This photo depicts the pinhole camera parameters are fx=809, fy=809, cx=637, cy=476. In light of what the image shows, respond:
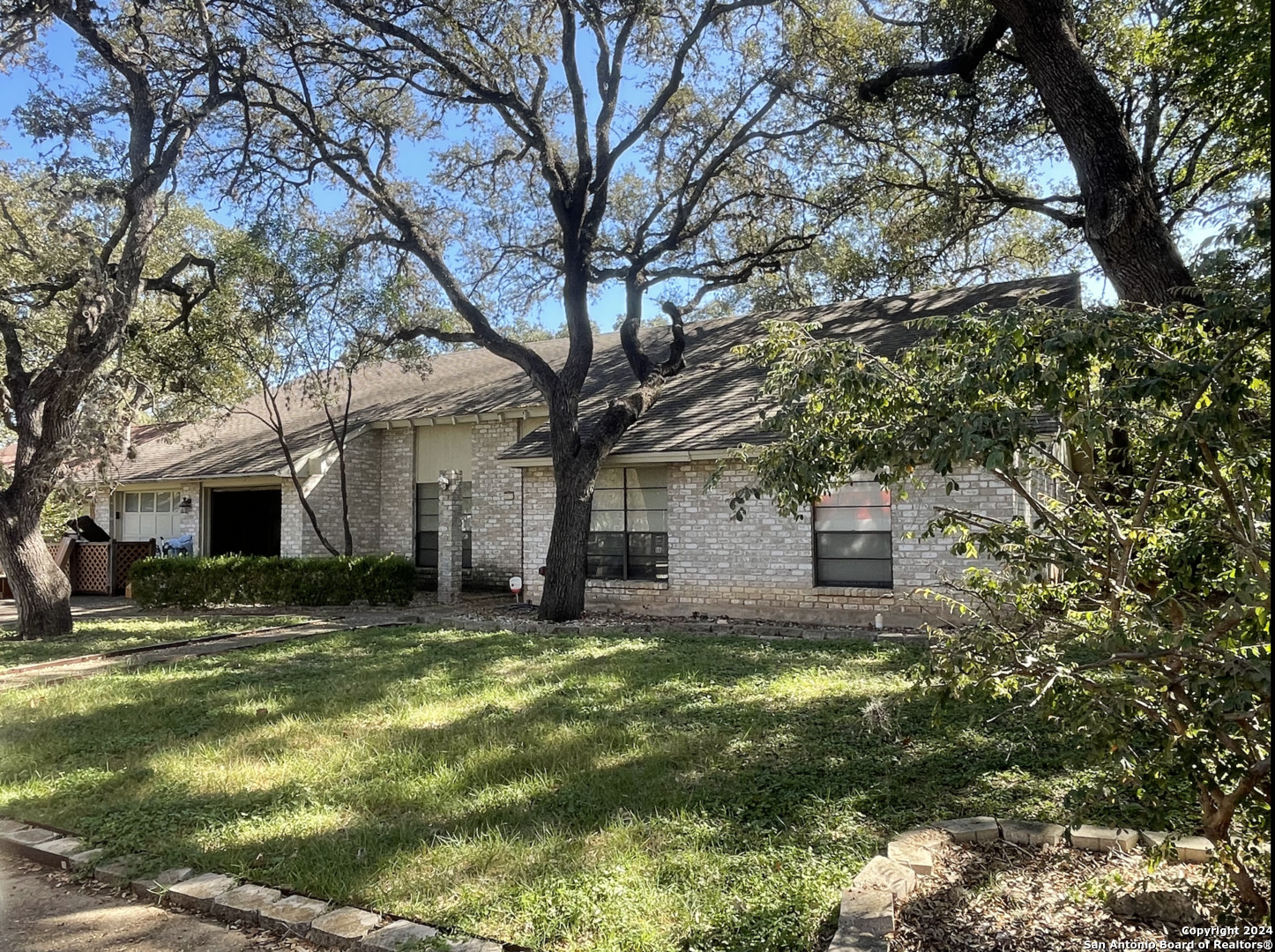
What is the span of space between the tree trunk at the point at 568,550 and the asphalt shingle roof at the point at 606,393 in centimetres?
112

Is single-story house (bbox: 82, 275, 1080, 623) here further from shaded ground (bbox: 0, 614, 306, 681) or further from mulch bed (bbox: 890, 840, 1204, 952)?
mulch bed (bbox: 890, 840, 1204, 952)

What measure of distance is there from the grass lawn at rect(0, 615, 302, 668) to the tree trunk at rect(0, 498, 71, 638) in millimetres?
312

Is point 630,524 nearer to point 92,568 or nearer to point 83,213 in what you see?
point 83,213

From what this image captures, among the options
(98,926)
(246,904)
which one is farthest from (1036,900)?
(98,926)

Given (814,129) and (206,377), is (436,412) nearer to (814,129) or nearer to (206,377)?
(206,377)

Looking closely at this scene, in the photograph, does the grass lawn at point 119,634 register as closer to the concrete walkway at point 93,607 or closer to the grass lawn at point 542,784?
the concrete walkway at point 93,607

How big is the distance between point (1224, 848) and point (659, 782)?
2.99 m

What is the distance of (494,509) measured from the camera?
18.3m

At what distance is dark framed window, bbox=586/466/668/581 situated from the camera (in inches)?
563

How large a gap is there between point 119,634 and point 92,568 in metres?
11.1

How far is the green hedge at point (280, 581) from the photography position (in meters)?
16.3

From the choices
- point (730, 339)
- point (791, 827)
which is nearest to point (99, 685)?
point (791, 827)

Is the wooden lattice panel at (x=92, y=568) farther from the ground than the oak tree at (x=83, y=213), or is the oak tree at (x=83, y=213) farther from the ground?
the oak tree at (x=83, y=213)

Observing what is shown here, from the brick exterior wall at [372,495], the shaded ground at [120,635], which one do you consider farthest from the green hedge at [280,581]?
the brick exterior wall at [372,495]
